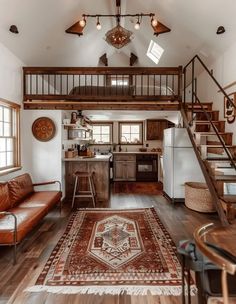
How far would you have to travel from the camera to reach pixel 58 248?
10.7ft

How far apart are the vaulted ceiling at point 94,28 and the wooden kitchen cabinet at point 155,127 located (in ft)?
8.56

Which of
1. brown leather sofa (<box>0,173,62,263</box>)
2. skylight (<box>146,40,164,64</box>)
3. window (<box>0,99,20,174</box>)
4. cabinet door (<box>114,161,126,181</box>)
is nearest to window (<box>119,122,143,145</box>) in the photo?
cabinet door (<box>114,161,126,181</box>)

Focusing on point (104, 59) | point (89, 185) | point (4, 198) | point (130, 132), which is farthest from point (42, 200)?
point (130, 132)

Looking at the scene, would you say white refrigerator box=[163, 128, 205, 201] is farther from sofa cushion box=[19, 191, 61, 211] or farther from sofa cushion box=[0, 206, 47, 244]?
sofa cushion box=[0, 206, 47, 244]

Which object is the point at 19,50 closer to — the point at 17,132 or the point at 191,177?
the point at 17,132

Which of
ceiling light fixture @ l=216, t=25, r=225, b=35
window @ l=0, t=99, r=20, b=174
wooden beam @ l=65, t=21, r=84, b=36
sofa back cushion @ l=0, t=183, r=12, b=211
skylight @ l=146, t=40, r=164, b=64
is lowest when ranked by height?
sofa back cushion @ l=0, t=183, r=12, b=211

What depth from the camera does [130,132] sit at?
9.72 meters

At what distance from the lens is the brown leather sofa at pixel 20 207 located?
2809 mm

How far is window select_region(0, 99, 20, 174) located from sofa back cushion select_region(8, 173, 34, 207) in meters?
0.32

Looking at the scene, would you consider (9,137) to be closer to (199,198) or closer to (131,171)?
(199,198)

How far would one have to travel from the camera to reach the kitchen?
5918mm

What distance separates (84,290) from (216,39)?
16.6 feet

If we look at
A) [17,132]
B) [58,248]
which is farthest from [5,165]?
[58,248]

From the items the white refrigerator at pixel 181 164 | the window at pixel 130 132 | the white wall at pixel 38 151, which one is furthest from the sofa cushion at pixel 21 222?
the window at pixel 130 132
